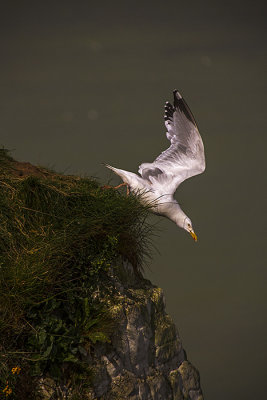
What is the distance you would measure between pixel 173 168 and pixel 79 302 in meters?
2.27

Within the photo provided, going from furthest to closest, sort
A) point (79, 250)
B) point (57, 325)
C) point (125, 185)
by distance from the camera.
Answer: point (125, 185) → point (79, 250) → point (57, 325)

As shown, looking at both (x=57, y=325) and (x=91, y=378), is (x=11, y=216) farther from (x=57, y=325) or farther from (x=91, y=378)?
(x=91, y=378)

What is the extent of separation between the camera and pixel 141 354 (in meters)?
A: 5.14

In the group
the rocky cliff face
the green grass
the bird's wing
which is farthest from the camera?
the bird's wing

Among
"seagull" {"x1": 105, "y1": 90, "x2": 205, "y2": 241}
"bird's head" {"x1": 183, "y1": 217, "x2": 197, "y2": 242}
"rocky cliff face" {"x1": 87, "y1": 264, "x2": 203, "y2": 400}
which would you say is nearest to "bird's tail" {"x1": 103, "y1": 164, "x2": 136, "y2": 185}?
"seagull" {"x1": 105, "y1": 90, "x2": 205, "y2": 241}

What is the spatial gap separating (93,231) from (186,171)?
1.88 meters

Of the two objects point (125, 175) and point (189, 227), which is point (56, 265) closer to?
point (125, 175)

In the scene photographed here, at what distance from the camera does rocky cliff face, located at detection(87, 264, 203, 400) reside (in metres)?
4.86

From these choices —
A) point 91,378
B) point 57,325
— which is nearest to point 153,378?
point 91,378

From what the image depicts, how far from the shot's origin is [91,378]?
4680 millimetres

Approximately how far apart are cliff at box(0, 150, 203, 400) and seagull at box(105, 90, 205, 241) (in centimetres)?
48

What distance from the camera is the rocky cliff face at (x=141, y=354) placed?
4.86 metres

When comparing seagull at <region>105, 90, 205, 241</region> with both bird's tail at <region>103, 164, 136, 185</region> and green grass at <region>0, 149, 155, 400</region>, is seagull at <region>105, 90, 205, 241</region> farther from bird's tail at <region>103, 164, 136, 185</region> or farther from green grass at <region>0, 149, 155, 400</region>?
green grass at <region>0, 149, 155, 400</region>

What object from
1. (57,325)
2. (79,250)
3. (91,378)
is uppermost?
(79,250)
